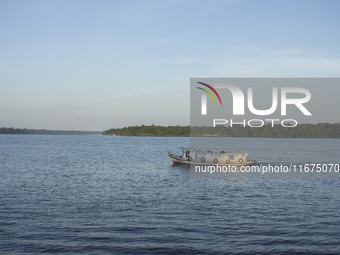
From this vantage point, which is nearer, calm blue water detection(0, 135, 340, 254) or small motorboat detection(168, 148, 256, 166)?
calm blue water detection(0, 135, 340, 254)

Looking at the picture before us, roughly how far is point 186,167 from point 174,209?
121ft

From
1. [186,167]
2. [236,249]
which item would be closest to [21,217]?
[236,249]

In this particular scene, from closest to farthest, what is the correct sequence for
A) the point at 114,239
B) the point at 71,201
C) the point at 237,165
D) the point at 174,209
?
1. the point at 114,239
2. the point at 174,209
3. the point at 71,201
4. the point at 237,165

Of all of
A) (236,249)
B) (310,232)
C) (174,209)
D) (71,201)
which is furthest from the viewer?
(71,201)

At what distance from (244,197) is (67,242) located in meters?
20.1

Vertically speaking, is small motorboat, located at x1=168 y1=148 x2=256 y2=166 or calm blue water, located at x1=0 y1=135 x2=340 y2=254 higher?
small motorboat, located at x1=168 y1=148 x2=256 y2=166

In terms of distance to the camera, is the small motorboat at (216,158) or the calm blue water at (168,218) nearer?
the calm blue water at (168,218)

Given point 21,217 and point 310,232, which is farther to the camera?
point 21,217

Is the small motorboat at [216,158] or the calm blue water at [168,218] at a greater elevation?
the small motorboat at [216,158]

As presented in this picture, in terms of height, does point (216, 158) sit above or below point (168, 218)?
above

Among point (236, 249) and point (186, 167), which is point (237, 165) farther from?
point (236, 249)

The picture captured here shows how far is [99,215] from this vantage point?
2552cm

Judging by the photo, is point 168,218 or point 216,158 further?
point 216,158

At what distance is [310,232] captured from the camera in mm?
21828
